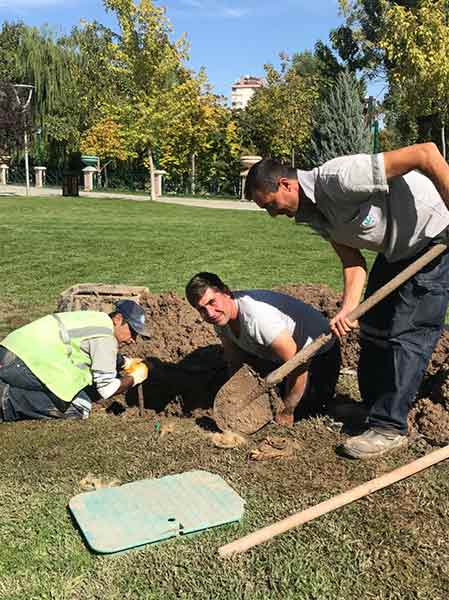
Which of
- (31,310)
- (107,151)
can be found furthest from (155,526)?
(107,151)

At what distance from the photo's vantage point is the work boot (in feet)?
11.5

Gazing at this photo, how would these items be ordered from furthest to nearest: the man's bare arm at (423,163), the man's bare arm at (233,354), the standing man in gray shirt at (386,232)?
1. the man's bare arm at (233,354)
2. the standing man in gray shirt at (386,232)
3. the man's bare arm at (423,163)

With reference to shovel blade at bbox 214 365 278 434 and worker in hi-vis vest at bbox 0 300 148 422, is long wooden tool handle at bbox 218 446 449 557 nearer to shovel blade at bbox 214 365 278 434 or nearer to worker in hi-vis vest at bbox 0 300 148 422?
shovel blade at bbox 214 365 278 434

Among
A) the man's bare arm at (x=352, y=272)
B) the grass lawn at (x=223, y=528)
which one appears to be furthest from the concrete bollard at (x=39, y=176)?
the man's bare arm at (x=352, y=272)

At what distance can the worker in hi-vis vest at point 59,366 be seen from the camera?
406 centimetres

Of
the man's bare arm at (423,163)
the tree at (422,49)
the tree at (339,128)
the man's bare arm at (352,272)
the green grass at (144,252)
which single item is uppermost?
the tree at (422,49)

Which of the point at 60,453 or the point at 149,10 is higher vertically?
the point at 149,10

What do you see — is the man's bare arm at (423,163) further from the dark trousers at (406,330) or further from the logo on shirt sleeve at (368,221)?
the dark trousers at (406,330)

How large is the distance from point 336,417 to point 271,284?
4.67 meters

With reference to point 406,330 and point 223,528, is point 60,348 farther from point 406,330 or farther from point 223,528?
point 406,330

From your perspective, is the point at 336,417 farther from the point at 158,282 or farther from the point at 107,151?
the point at 107,151

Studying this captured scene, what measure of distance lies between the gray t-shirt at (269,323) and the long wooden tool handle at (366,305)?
19cm

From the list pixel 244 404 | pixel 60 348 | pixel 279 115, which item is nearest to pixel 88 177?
pixel 279 115

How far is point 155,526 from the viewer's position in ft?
9.40
